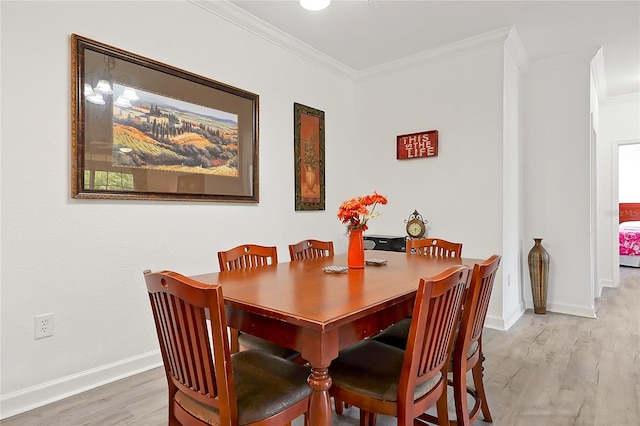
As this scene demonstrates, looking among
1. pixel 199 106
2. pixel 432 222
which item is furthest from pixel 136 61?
pixel 432 222

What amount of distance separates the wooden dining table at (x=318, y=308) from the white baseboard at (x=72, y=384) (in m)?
1.15

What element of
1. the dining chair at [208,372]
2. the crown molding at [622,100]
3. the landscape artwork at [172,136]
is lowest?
the dining chair at [208,372]

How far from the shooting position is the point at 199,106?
9.02 ft

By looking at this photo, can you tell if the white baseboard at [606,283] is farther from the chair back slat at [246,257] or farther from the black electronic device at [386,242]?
the chair back slat at [246,257]

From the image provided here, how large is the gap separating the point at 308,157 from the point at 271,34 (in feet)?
3.89

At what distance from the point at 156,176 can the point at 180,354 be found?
1623mm

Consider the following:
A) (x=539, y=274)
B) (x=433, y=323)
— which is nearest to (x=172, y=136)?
(x=433, y=323)

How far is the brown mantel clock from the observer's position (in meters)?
3.75

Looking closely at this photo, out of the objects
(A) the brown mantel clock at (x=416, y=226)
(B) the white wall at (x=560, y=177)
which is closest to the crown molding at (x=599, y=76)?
(B) the white wall at (x=560, y=177)

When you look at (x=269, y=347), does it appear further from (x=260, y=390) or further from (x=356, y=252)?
(x=356, y=252)

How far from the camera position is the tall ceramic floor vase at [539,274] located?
3.75 meters

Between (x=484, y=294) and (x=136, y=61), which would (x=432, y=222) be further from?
(x=136, y=61)

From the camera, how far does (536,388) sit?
2215mm

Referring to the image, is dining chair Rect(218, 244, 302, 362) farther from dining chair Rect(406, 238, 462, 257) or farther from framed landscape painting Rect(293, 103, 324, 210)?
framed landscape painting Rect(293, 103, 324, 210)
